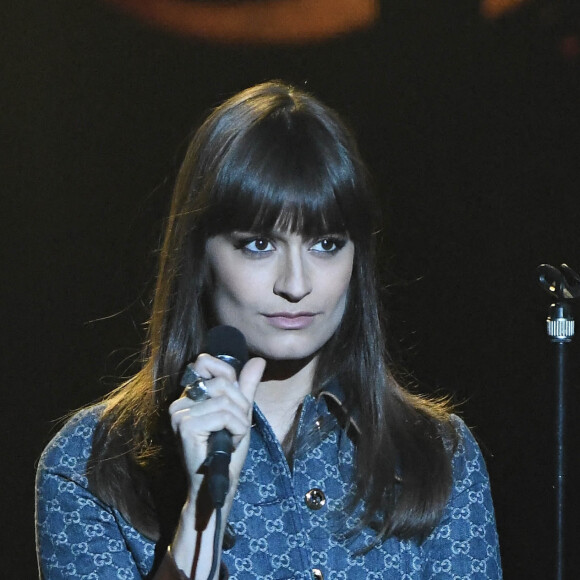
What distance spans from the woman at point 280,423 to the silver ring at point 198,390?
162 mm

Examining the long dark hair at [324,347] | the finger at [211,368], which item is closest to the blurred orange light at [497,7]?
the long dark hair at [324,347]

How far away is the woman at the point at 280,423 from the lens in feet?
4.91

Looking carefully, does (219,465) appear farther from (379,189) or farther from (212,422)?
(379,189)

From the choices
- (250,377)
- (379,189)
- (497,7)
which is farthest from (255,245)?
(497,7)

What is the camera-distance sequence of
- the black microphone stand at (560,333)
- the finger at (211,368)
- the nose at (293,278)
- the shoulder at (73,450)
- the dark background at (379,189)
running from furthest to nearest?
the dark background at (379,189) → the black microphone stand at (560,333) → the shoulder at (73,450) → the nose at (293,278) → the finger at (211,368)

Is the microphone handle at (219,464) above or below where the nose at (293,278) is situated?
below

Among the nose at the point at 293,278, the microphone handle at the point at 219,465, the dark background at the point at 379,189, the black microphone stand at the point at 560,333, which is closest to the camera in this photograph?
the microphone handle at the point at 219,465

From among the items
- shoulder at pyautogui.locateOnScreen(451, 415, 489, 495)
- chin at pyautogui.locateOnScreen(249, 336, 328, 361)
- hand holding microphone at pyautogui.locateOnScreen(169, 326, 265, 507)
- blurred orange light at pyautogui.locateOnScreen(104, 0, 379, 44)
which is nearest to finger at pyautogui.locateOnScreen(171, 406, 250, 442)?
hand holding microphone at pyautogui.locateOnScreen(169, 326, 265, 507)

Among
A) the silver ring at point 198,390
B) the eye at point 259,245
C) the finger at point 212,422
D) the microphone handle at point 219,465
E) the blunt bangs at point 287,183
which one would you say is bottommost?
the microphone handle at point 219,465

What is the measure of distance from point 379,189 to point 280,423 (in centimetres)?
115

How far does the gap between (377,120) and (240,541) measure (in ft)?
4.63

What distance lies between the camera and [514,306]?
105 inches

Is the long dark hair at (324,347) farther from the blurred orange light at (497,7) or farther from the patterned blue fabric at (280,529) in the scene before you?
the blurred orange light at (497,7)

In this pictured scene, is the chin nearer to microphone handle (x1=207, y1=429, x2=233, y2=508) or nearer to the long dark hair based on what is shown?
the long dark hair
